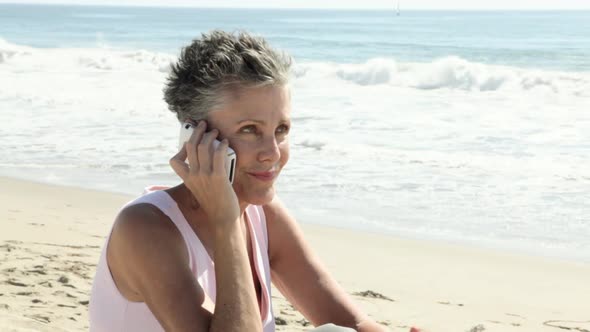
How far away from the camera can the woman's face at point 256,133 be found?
2268mm

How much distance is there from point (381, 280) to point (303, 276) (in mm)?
3197

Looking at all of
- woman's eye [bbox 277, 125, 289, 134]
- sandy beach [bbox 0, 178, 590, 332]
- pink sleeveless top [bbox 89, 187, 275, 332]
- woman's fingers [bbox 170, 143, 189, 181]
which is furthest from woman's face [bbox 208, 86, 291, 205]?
sandy beach [bbox 0, 178, 590, 332]

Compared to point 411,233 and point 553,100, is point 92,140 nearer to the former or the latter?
point 411,233

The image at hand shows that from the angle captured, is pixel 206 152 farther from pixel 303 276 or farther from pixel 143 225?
pixel 303 276

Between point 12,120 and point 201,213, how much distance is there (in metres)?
11.6

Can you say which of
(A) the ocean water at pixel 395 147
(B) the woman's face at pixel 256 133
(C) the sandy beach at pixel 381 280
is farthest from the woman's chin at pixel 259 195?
(C) the sandy beach at pixel 381 280

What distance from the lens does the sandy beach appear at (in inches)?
188

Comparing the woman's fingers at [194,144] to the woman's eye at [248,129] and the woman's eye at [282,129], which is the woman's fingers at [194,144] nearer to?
the woman's eye at [248,129]

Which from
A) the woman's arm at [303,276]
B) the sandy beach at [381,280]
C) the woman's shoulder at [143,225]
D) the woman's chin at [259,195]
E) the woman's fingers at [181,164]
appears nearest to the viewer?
the woman's shoulder at [143,225]

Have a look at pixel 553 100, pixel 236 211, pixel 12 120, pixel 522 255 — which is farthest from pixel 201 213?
pixel 553 100

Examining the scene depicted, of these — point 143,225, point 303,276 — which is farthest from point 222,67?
point 303,276

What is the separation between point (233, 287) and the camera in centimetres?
209

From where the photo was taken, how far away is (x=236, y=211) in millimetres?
Answer: 2242

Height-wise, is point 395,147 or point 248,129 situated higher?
point 248,129
